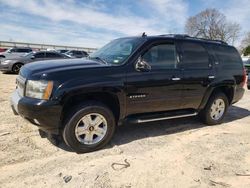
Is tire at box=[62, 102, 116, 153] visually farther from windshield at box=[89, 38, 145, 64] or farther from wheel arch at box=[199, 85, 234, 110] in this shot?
wheel arch at box=[199, 85, 234, 110]

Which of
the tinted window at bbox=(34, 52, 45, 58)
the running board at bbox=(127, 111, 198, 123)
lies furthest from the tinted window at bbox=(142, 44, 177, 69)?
the tinted window at bbox=(34, 52, 45, 58)

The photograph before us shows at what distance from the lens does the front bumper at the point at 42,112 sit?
3.90 metres

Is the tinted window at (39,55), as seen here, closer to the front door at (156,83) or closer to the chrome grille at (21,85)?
the chrome grille at (21,85)

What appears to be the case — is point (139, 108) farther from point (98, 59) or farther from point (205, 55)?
point (205, 55)

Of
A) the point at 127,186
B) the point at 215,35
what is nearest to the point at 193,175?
the point at 127,186

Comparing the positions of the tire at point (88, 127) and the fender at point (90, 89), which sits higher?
the fender at point (90, 89)

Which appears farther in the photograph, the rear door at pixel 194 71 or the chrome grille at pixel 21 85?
the rear door at pixel 194 71

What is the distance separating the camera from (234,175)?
3.89 m

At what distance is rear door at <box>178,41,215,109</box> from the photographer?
17.6 ft

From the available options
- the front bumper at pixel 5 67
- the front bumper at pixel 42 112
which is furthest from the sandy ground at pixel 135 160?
the front bumper at pixel 5 67

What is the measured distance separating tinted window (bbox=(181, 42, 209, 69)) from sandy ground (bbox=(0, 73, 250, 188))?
4.47ft

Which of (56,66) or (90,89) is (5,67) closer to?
(56,66)

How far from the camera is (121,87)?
4461 mm

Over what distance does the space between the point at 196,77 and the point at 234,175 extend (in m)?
2.20
